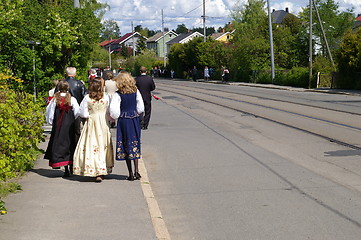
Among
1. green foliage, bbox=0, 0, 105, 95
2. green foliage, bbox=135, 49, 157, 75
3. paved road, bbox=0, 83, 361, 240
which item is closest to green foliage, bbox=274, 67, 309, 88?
green foliage, bbox=0, 0, 105, 95

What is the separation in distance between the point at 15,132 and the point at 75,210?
166 cm

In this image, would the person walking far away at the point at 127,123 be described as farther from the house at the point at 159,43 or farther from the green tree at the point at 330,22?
the house at the point at 159,43

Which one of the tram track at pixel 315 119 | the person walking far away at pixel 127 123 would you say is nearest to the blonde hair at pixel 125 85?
the person walking far away at pixel 127 123

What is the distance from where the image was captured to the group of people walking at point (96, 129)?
8.55 m

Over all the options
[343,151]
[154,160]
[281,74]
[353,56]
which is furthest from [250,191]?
[281,74]

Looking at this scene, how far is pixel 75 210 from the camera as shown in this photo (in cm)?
661

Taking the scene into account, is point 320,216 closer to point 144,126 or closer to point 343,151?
point 343,151

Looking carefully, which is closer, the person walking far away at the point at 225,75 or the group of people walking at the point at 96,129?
the group of people walking at the point at 96,129

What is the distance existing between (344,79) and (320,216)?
32269mm

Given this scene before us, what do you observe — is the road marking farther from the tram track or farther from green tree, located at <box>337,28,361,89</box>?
green tree, located at <box>337,28,361,89</box>

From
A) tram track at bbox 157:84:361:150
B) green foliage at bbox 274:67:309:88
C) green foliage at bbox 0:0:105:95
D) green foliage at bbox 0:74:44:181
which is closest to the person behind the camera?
green foliage at bbox 0:74:44:181

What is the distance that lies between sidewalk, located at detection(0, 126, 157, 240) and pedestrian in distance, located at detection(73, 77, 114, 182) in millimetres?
220

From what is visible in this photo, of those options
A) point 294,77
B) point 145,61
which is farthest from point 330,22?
point 145,61

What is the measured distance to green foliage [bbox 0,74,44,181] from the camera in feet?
22.1
